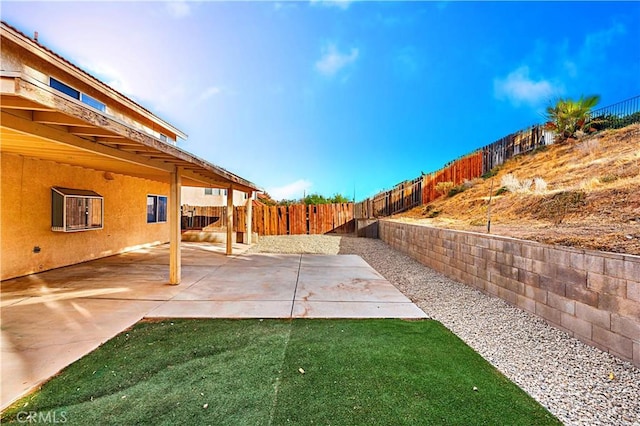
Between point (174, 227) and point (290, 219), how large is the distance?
995 cm

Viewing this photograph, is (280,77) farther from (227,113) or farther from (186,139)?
(186,139)

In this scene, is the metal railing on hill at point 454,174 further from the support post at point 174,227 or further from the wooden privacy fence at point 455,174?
the support post at point 174,227

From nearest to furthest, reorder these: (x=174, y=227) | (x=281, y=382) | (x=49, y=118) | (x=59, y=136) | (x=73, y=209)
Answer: (x=281, y=382)
(x=49, y=118)
(x=59, y=136)
(x=174, y=227)
(x=73, y=209)

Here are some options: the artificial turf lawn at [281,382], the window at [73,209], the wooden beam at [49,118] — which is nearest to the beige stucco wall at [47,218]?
the window at [73,209]

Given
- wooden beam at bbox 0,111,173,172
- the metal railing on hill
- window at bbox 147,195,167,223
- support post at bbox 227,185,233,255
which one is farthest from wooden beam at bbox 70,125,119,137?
the metal railing on hill

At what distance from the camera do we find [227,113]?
20.0 meters

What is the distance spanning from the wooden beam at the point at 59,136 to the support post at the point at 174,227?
2.68 ft

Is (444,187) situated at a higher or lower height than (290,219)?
higher

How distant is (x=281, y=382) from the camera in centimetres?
258

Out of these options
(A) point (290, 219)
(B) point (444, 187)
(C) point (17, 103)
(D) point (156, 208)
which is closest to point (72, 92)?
(D) point (156, 208)

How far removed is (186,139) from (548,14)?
599 inches

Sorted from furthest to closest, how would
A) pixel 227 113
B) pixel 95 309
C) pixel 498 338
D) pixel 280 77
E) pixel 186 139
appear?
pixel 227 113 → pixel 280 77 → pixel 186 139 → pixel 95 309 → pixel 498 338

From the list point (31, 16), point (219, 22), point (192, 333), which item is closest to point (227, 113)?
point (219, 22)

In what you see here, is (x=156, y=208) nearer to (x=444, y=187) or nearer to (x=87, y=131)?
(x=87, y=131)
